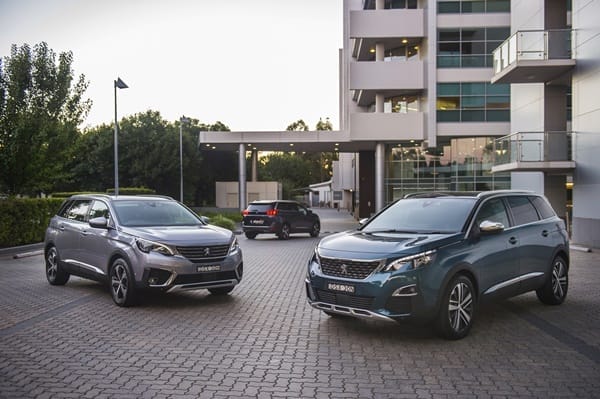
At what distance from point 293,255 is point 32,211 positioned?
8.98 meters

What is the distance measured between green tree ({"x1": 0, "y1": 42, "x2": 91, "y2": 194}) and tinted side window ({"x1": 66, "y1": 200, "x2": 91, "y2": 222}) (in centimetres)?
1057

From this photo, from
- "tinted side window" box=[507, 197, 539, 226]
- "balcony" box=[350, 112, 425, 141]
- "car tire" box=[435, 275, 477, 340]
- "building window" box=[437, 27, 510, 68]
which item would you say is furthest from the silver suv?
"building window" box=[437, 27, 510, 68]

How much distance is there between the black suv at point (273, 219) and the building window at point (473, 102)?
54.0 feet

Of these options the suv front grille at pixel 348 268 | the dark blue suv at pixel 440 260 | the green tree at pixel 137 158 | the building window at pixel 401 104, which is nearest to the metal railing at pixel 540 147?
the dark blue suv at pixel 440 260

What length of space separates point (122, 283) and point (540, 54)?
18207 mm

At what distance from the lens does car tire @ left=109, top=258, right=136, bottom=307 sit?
8664 mm

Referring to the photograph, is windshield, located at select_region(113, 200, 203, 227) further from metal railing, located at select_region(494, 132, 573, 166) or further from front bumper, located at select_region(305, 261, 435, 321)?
metal railing, located at select_region(494, 132, 573, 166)

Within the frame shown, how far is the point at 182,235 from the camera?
8.97 metres

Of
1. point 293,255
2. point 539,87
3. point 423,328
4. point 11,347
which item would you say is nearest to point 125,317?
point 11,347

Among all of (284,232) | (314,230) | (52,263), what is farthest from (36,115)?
(314,230)

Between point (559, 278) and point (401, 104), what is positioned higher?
point (401, 104)

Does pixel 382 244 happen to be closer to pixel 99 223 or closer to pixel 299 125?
pixel 99 223

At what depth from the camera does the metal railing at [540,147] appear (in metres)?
20.9

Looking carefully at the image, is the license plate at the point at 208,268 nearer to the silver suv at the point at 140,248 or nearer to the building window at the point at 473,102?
the silver suv at the point at 140,248
